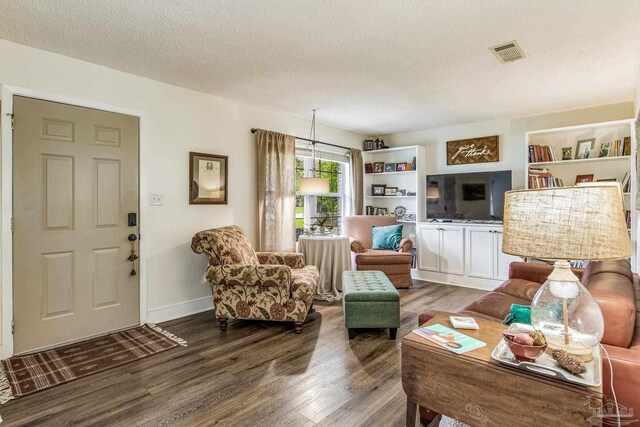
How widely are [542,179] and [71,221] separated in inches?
203

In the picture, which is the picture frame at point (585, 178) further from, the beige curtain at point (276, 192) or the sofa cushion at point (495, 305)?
the beige curtain at point (276, 192)

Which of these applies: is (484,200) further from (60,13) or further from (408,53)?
(60,13)

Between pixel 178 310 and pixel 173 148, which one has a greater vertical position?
pixel 173 148

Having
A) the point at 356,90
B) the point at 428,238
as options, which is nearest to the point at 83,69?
the point at 356,90

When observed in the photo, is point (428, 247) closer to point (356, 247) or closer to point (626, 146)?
point (356, 247)

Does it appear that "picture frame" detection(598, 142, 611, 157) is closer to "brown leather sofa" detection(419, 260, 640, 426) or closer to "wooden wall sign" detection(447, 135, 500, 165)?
"wooden wall sign" detection(447, 135, 500, 165)

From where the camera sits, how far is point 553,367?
120 centimetres

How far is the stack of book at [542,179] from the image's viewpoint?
169 inches

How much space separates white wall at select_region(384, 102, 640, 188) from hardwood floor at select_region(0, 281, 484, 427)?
3194mm

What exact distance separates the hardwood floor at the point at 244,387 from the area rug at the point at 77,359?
103 millimetres

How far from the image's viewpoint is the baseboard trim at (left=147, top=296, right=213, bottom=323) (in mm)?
3397

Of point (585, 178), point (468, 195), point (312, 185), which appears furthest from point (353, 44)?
point (585, 178)

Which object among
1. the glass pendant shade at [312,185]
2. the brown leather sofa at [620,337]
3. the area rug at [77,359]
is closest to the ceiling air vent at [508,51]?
the brown leather sofa at [620,337]

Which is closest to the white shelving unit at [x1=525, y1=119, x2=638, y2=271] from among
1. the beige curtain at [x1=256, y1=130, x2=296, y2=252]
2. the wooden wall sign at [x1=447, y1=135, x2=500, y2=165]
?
the wooden wall sign at [x1=447, y1=135, x2=500, y2=165]
